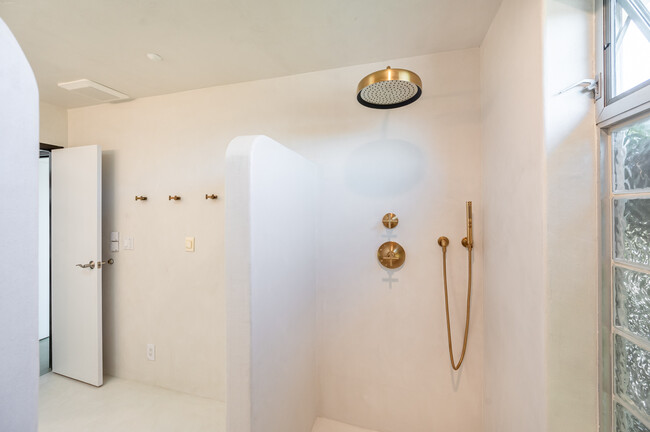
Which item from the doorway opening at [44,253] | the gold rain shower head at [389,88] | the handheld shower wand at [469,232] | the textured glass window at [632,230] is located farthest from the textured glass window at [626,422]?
the doorway opening at [44,253]

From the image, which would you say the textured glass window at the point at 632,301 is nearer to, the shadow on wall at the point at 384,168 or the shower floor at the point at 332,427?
the shadow on wall at the point at 384,168

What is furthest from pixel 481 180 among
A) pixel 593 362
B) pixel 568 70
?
pixel 593 362

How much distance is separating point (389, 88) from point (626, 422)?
1373 millimetres

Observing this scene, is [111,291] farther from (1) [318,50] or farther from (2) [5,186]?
(1) [318,50]

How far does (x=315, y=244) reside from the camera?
1682 mm

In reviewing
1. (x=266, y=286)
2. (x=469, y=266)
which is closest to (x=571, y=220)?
(x=469, y=266)

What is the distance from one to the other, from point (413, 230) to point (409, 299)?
1.37 feet

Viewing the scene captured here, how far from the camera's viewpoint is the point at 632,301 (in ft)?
2.48

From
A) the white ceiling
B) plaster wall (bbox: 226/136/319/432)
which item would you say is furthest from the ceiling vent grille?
plaster wall (bbox: 226/136/319/432)

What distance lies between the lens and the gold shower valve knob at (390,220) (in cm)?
157

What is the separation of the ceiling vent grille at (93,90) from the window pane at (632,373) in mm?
3036

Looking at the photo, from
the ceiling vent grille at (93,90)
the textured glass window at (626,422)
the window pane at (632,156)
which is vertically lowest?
the textured glass window at (626,422)

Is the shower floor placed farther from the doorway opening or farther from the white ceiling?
the doorway opening

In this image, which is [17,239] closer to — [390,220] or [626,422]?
[390,220]
